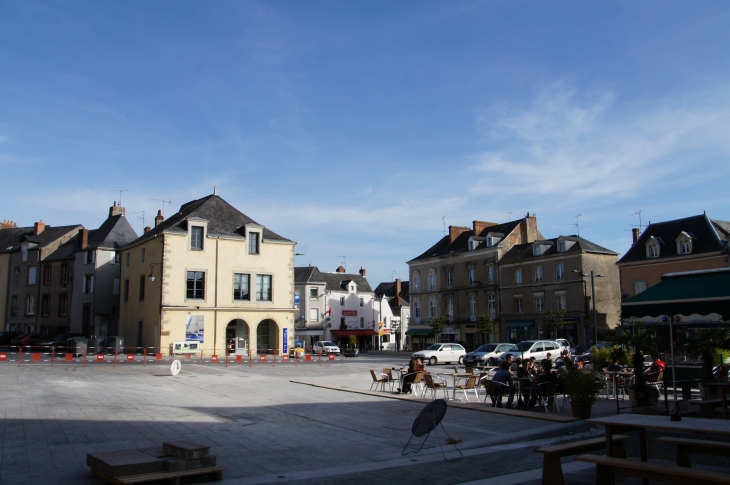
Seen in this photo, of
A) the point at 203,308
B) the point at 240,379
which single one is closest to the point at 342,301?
the point at 203,308

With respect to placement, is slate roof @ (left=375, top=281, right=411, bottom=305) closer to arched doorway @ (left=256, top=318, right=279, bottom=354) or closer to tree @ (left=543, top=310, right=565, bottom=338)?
tree @ (left=543, top=310, right=565, bottom=338)

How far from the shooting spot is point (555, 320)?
4706 cm

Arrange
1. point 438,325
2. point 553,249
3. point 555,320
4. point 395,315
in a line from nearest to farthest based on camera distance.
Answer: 1. point 555,320
2. point 553,249
3. point 438,325
4. point 395,315

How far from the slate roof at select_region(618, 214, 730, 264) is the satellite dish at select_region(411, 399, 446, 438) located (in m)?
37.3

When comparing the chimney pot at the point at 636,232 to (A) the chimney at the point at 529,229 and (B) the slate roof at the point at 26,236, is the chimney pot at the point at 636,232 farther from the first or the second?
(B) the slate roof at the point at 26,236

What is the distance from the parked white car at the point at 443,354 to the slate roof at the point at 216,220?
13143 millimetres

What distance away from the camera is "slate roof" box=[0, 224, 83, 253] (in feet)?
184

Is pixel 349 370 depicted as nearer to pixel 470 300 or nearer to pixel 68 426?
pixel 68 426

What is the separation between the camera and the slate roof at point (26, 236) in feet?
184

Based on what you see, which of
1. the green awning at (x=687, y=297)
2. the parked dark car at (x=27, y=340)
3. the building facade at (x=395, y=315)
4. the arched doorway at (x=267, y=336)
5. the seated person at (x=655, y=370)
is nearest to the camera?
the green awning at (x=687, y=297)

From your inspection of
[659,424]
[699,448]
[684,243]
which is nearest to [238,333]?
[684,243]

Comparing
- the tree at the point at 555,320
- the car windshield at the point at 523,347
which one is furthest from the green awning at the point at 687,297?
the tree at the point at 555,320

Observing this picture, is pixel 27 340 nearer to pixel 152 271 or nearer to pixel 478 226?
pixel 152 271

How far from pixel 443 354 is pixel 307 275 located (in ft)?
104
